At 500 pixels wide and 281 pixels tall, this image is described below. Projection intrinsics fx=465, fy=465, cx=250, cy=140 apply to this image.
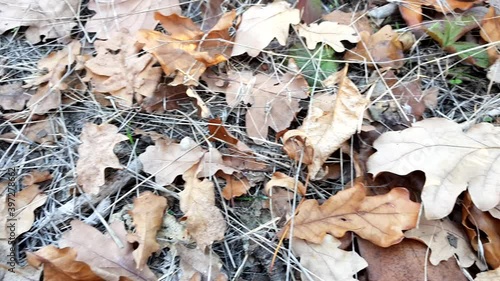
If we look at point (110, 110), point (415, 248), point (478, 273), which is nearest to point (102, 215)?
point (110, 110)

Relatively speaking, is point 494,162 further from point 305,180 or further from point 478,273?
point 305,180

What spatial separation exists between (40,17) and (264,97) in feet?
3.01

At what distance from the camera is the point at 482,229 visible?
1.24 meters

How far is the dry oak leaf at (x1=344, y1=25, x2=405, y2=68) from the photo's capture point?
1.59 meters

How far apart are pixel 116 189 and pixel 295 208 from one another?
0.54m

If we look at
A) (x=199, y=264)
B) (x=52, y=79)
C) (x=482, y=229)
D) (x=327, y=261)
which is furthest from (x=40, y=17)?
(x=482, y=229)

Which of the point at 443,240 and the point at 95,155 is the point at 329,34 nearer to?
the point at 443,240

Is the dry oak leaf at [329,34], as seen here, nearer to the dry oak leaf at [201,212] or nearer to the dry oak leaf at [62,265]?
the dry oak leaf at [201,212]

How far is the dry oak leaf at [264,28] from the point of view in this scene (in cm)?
159

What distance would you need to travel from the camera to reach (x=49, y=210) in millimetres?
1385

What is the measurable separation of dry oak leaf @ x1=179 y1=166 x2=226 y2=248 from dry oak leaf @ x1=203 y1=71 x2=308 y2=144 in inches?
9.5

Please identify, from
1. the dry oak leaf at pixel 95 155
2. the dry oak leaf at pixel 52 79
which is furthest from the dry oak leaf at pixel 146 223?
the dry oak leaf at pixel 52 79

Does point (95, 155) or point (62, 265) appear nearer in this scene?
point (62, 265)

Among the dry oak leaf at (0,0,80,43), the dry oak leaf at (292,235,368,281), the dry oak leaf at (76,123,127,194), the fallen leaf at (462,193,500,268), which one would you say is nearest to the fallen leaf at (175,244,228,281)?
the dry oak leaf at (292,235,368,281)
